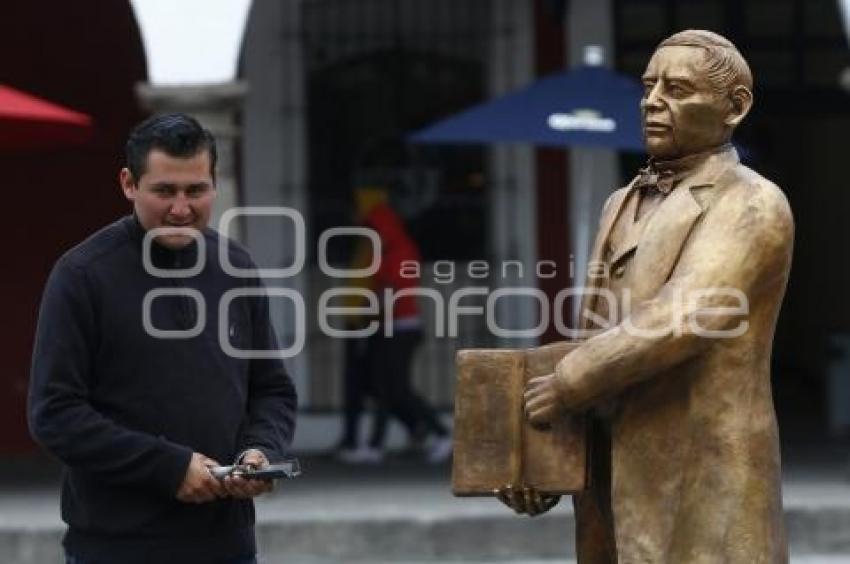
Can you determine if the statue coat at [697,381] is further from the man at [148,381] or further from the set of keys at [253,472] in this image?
the man at [148,381]

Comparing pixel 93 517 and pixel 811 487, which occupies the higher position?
pixel 93 517

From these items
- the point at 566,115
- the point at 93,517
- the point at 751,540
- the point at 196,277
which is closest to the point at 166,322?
the point at 196,277

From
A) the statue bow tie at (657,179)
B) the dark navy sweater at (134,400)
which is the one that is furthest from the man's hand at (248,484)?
the statue bow tie at (657,179)

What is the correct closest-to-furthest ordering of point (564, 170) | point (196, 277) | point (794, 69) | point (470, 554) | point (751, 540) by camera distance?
point (751, 540) < point (196, 277) < point (470, 554) < point (564, 170) < point (794, 69)

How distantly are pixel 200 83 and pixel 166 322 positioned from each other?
267 inches

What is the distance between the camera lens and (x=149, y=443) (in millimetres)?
4727

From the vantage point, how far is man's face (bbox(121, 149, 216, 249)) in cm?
480

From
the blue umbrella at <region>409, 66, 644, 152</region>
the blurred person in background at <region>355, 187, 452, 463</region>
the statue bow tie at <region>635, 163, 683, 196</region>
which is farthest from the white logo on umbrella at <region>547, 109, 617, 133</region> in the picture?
the statue bow tie at <region>635, 163, 683, 196</region>

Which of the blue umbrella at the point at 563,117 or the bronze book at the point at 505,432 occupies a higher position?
the blue umbrella at the point at 563,117

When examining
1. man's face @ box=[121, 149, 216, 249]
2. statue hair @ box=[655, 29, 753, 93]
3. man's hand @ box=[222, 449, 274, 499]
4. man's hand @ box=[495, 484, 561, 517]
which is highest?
statue hair @ box=[655, 29, 753, 93]

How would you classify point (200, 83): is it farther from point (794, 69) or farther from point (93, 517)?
point (93, 517)

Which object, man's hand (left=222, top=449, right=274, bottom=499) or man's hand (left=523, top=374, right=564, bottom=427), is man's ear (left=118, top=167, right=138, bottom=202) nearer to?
man's hand (left=222, top=449, right=274, bottom=499)

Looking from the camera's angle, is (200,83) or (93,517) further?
(200,83)

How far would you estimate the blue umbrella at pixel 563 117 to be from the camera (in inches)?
461
